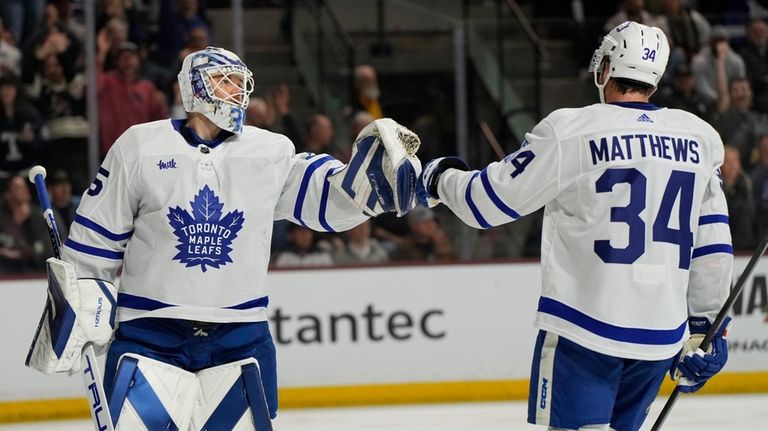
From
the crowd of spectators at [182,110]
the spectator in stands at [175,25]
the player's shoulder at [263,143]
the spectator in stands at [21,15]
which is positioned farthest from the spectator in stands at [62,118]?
the player's shoulder at [263,143]

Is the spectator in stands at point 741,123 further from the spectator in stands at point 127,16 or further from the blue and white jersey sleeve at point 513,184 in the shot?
the blue and white jersey sleeve at point 513,184

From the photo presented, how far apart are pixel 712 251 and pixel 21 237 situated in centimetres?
371

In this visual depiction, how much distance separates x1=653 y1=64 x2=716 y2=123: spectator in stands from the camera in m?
6.90

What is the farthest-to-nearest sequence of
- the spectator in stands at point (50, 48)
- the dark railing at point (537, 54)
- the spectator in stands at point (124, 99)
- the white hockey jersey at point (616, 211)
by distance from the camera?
1. the dark railing at point (537, 54)
2. the spectator in stands at point (50, 48)
3. the spectator in stands at point (124, 99)
4. the white hockey jersey at point (616, 211)

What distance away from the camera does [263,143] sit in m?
3.54

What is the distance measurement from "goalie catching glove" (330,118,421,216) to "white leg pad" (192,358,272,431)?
1.66 ft

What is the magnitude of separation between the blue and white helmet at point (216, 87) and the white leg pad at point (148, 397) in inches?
24.1

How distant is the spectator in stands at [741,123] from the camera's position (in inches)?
265

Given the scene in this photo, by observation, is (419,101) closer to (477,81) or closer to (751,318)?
(477,81)

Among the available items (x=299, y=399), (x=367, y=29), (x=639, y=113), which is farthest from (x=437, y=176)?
(x=367, y=29)

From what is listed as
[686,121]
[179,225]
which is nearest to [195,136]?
[179,225]

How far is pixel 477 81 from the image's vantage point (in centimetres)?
714

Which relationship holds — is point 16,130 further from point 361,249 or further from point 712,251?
point 712,251

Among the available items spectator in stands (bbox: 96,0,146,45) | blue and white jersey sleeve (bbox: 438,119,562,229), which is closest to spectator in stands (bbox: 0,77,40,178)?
spectator in stands (bbox: 96,0,146,45)
